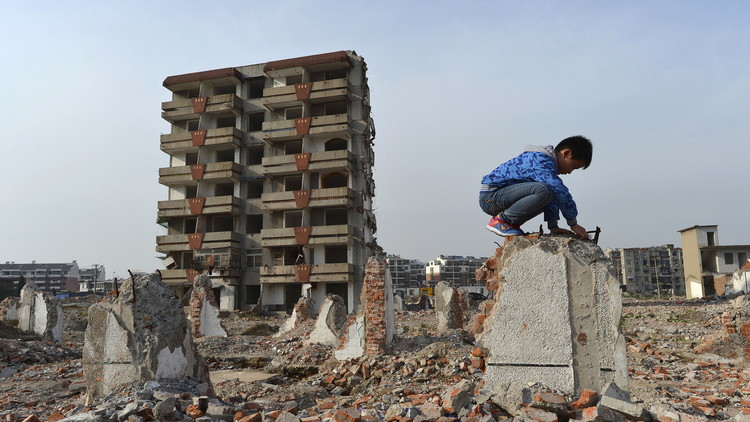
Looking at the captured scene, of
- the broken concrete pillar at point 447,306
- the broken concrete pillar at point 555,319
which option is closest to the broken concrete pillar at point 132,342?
the broken concrete pillar at point 555,319

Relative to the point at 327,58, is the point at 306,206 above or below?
below

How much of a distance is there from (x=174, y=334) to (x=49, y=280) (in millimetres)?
120091

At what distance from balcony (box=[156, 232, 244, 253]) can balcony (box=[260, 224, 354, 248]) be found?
7.47 feet

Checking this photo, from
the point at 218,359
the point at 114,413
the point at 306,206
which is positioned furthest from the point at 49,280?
the point at 114,413

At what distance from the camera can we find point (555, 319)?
3.95 m

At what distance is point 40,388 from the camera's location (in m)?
8.99

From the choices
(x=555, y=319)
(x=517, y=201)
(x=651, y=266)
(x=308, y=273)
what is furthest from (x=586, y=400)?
(x=651, y=266)

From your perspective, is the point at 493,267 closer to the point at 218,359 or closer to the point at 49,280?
the point at 218,359

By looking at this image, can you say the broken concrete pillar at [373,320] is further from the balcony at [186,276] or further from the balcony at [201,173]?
the balcony at [201,173]

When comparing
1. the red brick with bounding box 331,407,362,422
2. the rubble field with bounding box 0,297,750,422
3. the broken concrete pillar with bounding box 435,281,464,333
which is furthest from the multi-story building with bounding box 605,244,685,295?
the red brick with bounding box 331,407,362,422

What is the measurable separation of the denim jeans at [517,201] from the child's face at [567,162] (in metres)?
0.42

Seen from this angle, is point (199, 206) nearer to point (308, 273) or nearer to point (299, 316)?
point (308, 273)

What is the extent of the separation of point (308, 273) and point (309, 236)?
2.25 meters

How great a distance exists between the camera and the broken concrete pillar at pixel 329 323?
13.6m
